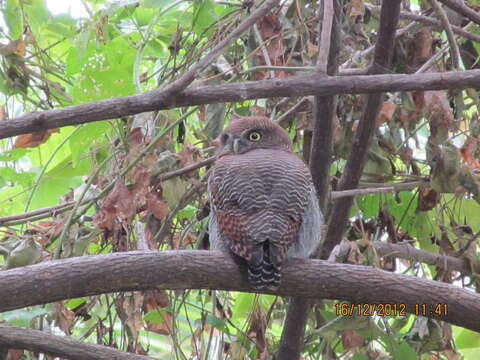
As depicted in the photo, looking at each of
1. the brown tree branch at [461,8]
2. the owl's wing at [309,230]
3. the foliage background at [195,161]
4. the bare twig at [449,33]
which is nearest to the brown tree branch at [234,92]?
the foliage background at [195,161]

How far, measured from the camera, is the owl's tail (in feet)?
8.71

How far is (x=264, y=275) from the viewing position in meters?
2.66

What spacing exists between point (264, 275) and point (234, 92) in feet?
2.01

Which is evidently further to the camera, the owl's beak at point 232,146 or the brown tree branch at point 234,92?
the owl's beak at point 232,146

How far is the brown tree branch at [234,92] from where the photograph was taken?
2.50m

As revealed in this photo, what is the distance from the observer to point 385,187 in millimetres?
3441

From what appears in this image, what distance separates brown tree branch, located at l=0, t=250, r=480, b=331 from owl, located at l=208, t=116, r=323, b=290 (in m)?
0.11

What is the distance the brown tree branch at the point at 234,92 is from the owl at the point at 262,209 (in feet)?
1.57

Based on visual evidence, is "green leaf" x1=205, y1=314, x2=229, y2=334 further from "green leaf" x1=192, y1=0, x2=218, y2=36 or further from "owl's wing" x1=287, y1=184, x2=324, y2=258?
"green leaf" x1=192, y1=0, x2=218, y2=36

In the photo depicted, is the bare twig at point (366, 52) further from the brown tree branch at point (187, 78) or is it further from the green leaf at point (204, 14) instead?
the brown tree branch at point (187, 78)

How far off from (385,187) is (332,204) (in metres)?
0.31

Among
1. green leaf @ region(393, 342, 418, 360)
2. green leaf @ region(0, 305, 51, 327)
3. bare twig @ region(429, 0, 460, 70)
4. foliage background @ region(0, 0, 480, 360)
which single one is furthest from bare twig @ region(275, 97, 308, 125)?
green leaf @ region(0, 305, 51, 327)

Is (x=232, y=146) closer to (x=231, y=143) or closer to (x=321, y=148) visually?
(x=231, y=143)
